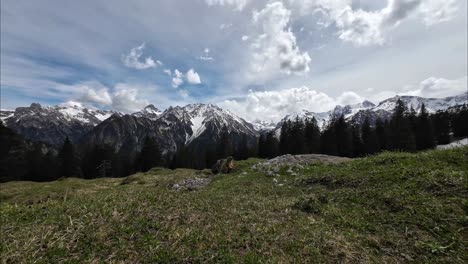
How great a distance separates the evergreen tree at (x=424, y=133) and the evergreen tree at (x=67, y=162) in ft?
334

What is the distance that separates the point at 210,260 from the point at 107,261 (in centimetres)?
215

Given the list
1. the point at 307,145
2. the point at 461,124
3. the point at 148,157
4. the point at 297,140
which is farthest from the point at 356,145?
the point at 148,157

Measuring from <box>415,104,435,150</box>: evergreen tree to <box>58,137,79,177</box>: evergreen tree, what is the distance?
334 feet

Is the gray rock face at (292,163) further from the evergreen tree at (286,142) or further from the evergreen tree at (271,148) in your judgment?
the evergreen tree at (271,148)

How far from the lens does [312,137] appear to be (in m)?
81.4

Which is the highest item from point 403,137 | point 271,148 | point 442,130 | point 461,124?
point 461,124

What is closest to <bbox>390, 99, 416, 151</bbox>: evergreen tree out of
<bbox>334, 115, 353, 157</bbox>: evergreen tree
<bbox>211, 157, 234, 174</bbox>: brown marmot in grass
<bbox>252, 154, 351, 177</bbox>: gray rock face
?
<bbox>334, 115, 353, 157</bbox>: evergreen tree

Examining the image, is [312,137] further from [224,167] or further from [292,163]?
[292,163]

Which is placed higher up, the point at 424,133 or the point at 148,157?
the point at 424,133

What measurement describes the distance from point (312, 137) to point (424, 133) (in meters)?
30.8

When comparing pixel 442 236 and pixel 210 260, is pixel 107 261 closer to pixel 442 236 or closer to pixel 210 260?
pixel 210 260

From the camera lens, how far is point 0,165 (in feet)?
175

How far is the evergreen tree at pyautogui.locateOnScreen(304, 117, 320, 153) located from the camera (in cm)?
7605

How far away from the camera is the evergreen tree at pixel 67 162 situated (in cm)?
7344
